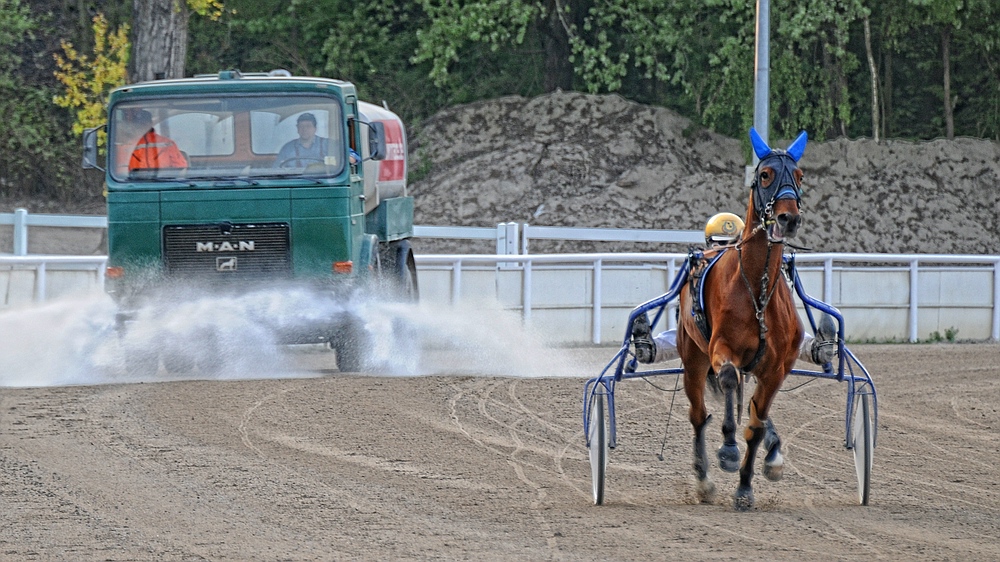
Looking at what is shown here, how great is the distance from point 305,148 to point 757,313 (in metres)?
7.11

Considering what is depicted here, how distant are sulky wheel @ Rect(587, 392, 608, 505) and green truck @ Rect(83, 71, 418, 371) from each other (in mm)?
5926

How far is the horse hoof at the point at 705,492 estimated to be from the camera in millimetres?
7898

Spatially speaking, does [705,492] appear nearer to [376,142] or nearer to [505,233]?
[376,142]

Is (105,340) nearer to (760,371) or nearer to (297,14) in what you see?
(760,371)

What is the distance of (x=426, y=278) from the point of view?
1822 cm

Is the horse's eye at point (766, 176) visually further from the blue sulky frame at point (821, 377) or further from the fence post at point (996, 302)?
the fence post at point (996, 302)

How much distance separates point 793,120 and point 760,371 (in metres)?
21.0

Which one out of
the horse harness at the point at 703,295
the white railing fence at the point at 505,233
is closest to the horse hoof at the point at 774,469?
the horse harness at the point at 703,295

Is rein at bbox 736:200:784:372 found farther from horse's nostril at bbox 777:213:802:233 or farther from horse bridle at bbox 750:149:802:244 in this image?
horse's nostril at bbox 777:213:802:233

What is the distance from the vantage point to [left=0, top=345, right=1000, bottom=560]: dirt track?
6.62 meters

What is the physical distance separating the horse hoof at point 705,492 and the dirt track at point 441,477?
0.05 meters

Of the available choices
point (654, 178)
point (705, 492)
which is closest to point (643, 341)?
point (705, 492)

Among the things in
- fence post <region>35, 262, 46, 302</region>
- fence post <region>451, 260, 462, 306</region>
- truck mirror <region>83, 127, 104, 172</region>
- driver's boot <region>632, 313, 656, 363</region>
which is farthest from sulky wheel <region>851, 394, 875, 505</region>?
fence post <region>35, 262, 46, 302</region>

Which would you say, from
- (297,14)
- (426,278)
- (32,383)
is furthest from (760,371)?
(297,14)
